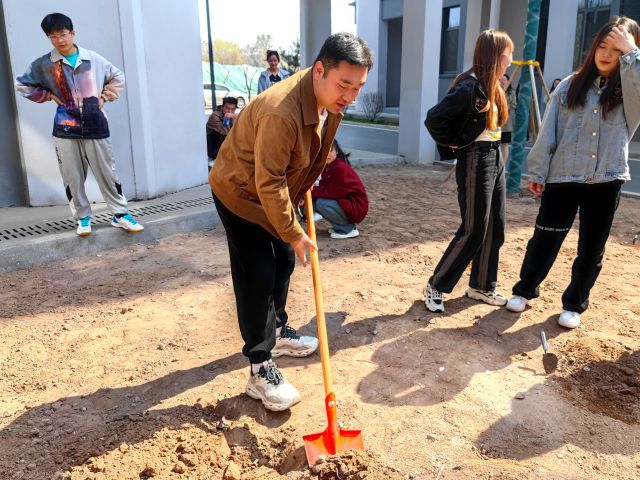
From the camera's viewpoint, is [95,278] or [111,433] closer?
[111,433]

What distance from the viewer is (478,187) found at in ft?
11.6

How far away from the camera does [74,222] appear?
213 inches

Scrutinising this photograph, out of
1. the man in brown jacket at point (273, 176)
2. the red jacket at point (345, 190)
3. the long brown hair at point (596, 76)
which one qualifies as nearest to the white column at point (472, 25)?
the red jacket at point (345, 190)

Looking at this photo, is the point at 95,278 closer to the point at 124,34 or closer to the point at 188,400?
the point at 188,400

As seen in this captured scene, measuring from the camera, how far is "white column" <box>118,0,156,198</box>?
594cm

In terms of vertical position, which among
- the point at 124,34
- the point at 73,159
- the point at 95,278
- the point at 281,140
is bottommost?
the point at 95,278

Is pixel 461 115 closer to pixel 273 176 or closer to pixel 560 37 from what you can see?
pixel 273 176

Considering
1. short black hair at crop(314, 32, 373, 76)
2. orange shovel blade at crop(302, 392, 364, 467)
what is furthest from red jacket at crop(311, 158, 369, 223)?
short black hair at crop(314, 32, 373, 76)

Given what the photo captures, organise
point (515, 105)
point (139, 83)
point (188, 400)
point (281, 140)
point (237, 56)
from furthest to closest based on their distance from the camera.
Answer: point (237, 56)
point (515, 105)
point (139, 83)
point (188, 400)
point (281, 140)

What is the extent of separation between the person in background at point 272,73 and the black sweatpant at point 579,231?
6.20 meters

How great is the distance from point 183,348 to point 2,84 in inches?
151

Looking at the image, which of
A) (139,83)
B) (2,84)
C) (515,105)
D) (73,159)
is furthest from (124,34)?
(515,105)

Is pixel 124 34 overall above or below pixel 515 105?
above

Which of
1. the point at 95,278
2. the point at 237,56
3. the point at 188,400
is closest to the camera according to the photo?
the point at 188,400
